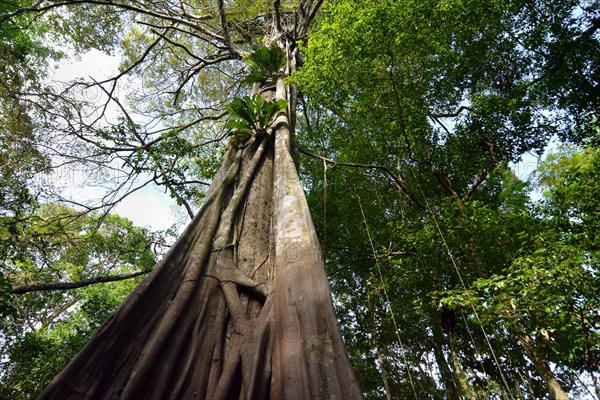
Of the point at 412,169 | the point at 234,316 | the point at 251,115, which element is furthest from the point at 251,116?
the point at 412,169

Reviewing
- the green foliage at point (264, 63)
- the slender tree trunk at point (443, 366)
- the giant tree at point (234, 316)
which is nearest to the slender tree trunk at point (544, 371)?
the slender tree trunk at point (443, 366)

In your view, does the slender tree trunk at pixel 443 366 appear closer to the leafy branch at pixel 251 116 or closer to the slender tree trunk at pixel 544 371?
the slender tree trunk at pixel 544 371

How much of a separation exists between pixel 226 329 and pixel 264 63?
4793 mm

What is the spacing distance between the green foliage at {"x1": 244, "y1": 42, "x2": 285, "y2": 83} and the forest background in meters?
0.09

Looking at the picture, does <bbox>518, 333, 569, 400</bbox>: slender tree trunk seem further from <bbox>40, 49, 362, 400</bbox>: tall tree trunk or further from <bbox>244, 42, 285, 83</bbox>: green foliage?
<bbox>244, 42, 285, 83</bbox>: green foliage

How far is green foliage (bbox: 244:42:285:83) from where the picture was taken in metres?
5.44

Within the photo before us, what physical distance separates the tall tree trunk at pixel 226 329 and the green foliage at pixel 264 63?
3.82 metres

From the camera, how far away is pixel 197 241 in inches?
85.8

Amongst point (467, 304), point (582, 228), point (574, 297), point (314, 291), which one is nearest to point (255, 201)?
point (314, 291)

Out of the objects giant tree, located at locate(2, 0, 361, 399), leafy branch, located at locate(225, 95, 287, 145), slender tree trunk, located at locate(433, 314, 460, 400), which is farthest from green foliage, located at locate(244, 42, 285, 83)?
slender tree trunk, located at locate(433, 314, 460, 400)

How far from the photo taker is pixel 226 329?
1.75 m

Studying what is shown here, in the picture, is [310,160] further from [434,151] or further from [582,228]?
[582,228]

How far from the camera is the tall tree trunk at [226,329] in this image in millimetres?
1311

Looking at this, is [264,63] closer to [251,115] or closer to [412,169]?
[251,115]
